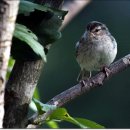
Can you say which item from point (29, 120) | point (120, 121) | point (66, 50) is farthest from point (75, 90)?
point (66, 50)

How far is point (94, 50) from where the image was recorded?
15.6ft

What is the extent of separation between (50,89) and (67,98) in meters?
9.70

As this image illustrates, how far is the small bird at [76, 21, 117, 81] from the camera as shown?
4.52 meters

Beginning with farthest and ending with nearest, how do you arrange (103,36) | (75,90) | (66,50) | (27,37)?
1. (66,50)
2. (103,36)
3. (75,90)
4. (27,37)

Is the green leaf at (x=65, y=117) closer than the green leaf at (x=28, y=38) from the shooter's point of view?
No

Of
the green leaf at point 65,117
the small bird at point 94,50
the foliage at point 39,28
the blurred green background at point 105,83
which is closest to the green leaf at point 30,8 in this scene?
the foliage at point 39,28

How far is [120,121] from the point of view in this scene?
11.3 metres

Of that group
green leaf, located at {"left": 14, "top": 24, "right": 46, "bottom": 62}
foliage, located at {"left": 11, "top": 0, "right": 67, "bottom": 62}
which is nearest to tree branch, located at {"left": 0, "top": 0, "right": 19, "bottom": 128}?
green leaf, located at {"left": 14, "top": 24, "right": 46, "bottom": 62}

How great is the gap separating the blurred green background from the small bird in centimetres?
588

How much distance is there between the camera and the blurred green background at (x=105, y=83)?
11548 mm

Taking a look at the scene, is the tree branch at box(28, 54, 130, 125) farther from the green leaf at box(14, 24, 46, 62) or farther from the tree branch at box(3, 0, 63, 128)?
the green leaf at box(14, 24, 46, 62)

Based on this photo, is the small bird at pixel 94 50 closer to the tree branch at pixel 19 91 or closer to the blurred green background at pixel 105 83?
the tree branch at pixel 19 91

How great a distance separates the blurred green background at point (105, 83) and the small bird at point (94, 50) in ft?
19.3

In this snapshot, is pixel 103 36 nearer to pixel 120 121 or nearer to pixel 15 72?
pixel 15 72
